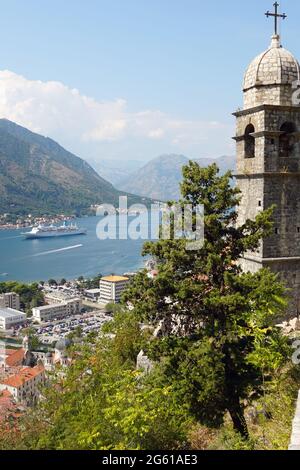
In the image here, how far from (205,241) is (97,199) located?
186469 millimetres

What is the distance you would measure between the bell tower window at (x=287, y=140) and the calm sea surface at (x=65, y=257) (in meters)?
59.8

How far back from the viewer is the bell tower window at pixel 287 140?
10.1 m

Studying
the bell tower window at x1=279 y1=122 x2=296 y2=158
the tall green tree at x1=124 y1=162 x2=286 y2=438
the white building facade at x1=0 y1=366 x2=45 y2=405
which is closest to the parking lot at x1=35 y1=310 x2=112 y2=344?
the white building facade at x1=0 y1=366 x2=45 y2=405

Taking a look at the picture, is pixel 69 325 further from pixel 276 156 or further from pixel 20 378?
pixel 276 156

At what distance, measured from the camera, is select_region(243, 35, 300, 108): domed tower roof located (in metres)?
9.91

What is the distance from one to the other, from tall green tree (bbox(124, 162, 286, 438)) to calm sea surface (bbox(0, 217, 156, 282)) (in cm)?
6292

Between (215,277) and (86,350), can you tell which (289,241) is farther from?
(86,350)

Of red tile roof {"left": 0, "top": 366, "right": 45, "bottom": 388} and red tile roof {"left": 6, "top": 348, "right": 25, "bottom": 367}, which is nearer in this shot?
red tile roof {"left": 0, "top": 366, "right": 45, "bottom": 388}

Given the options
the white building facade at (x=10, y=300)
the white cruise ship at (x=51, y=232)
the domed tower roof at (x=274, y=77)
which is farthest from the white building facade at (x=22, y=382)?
the white cruise ship at (x=51, y=232)

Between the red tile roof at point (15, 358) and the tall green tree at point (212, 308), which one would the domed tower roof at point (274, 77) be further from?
the red tile roof at point (15, 358)

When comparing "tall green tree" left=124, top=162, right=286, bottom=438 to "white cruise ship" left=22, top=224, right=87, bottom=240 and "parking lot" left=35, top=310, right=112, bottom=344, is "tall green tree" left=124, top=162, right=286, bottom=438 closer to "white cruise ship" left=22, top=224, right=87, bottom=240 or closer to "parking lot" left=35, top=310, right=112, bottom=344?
"parking lot" left=35, top=310, right=112, bottom=344

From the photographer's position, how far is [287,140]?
10.2 metres

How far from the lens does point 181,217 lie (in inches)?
270

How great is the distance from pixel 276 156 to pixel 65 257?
77329mm
